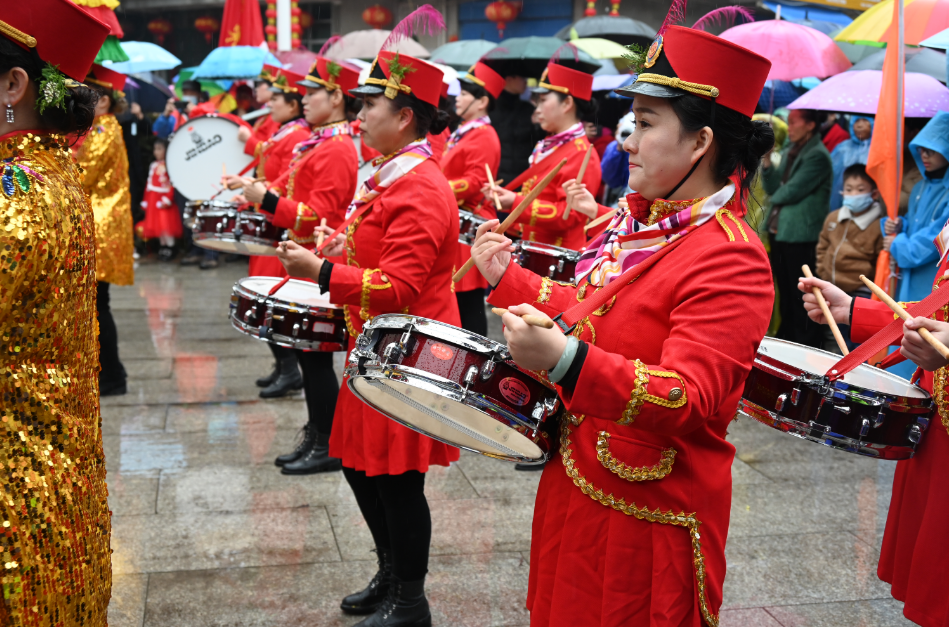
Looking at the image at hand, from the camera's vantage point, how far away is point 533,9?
18094 millimetres

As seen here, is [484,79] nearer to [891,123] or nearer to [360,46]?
[360,46]

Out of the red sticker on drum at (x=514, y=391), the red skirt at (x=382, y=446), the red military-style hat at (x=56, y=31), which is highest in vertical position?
the red military-style hat at (x=56, y=31)

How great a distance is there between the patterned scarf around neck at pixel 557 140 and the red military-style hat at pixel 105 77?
2814 millimetres

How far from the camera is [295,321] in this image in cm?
398

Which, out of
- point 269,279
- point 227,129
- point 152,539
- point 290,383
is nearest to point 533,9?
point 227,129

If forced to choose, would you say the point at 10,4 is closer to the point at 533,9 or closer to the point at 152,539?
the point at 152,539

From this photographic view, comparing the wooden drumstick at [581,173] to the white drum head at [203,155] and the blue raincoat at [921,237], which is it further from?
the white drum head at [203,155]

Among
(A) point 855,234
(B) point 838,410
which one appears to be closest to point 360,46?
(A) point 855,234

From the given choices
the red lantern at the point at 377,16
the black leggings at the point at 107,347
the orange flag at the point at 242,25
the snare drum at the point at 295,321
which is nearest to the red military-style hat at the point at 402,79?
the snare drum at the point at 295,321

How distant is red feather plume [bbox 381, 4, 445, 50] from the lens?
349 centimetres

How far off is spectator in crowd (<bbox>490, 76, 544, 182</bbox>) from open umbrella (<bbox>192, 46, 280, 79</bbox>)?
3.01 m

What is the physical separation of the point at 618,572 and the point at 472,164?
183 inches

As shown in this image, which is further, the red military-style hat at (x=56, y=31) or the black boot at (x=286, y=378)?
the black boot at (x=286, y=378)

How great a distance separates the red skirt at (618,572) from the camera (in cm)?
196
